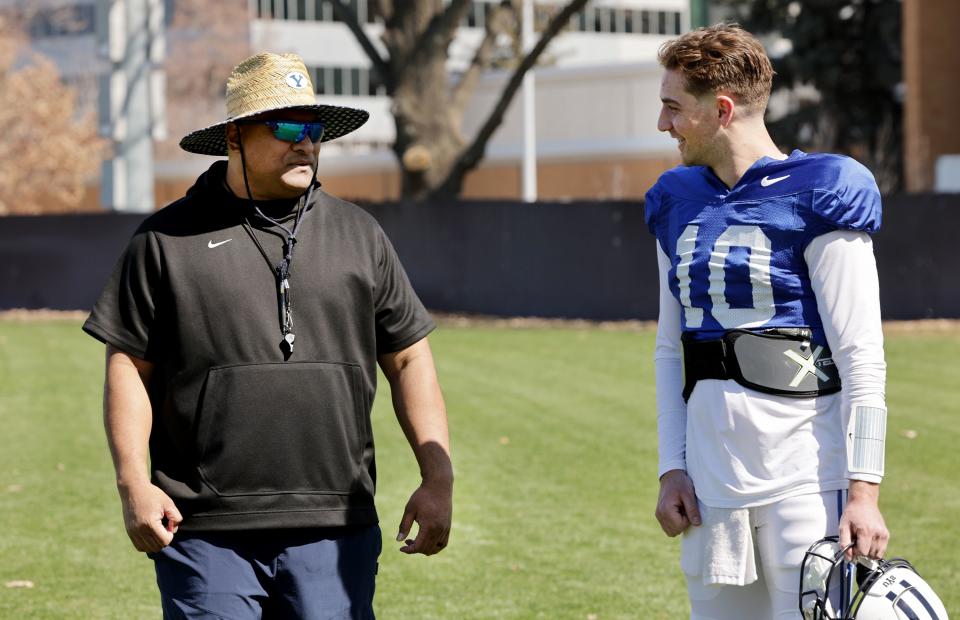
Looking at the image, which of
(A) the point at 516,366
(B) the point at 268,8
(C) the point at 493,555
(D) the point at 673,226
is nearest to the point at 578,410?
(A) the point at 516,366

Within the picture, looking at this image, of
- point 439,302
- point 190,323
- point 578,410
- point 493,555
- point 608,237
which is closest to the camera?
point 190,323

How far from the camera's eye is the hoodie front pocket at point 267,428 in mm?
3871

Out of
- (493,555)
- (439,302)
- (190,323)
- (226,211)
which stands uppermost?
(226,211)

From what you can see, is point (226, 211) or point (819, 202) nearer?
point (819, 202)

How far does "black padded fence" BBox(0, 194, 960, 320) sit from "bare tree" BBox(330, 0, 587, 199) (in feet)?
5.68

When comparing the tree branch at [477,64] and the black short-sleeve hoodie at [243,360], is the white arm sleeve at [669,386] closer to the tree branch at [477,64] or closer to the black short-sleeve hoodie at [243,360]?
the black short-sleeve hoodie at [243,360]

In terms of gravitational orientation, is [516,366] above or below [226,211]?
below

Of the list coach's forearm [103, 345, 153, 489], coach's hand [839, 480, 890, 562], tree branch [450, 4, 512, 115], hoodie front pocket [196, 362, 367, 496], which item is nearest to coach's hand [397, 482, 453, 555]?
hoodie front pocket [196, 362, 367, 496]

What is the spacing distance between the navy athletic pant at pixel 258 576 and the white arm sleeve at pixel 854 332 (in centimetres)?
128

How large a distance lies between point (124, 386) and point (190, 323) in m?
0.23

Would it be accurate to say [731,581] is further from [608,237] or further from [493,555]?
[608,237]

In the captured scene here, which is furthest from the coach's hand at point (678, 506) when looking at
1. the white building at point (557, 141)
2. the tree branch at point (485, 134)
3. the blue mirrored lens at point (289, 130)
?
the white building at point (557, 141)

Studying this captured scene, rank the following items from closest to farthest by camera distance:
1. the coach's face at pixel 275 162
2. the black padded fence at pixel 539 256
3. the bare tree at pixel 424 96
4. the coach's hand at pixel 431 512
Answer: the coach's face at pixel 275 162 < the coach's hand at pixel 431 512 < the black padded fence at pixel 539 256 < the bare tree at pixel 424 96

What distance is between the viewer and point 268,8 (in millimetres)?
80125
